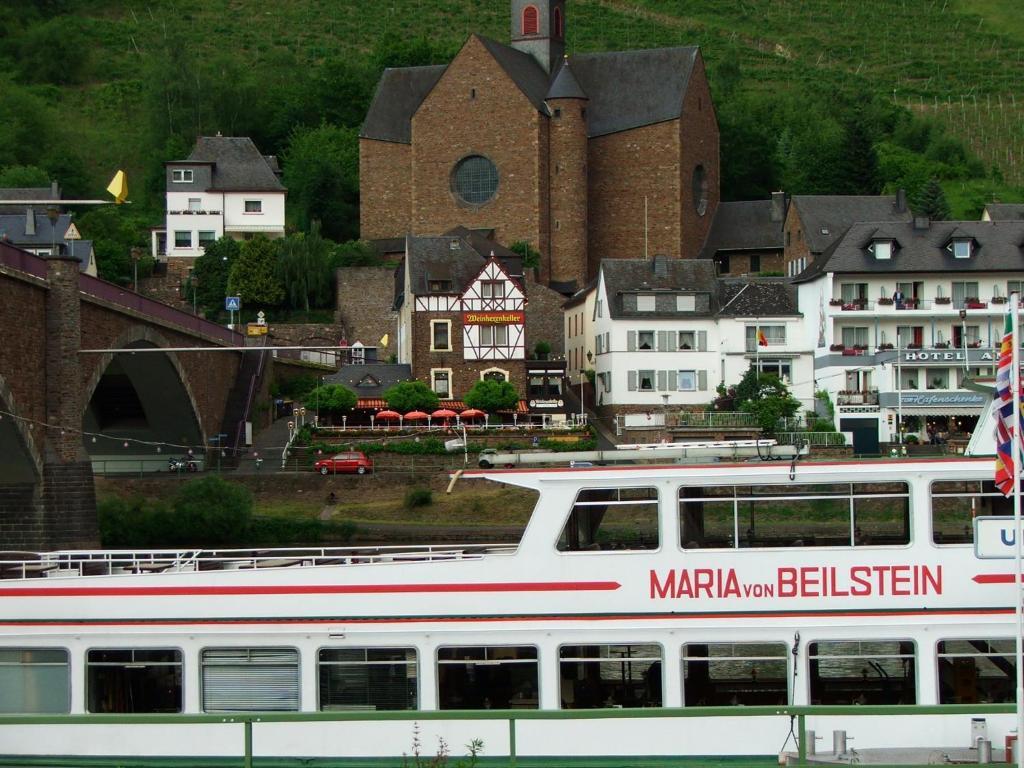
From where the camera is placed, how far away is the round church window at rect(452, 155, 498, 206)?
97.3 m

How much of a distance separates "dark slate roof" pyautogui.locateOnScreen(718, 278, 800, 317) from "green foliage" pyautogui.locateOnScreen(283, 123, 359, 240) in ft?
112

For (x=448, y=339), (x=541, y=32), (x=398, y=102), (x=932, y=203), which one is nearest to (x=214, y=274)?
(x=398, y=102)

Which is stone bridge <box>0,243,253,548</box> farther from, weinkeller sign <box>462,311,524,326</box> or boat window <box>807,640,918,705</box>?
boat window <box>807,640,918,705</box>

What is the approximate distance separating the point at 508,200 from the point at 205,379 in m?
31.1

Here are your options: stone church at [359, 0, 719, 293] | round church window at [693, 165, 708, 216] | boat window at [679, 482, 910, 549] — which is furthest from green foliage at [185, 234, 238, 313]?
boat window at [679, 482, 910, 549]

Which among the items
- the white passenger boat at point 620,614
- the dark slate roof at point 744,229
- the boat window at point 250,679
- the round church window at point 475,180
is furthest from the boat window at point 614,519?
the dark slate roof at point 744,229

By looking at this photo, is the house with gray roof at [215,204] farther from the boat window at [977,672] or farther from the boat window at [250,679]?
the boat window at [977,672]

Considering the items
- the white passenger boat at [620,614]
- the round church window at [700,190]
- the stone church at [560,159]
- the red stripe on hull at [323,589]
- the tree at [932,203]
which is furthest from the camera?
the round church window at [700,190]

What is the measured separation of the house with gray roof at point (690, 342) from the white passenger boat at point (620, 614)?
57.6m

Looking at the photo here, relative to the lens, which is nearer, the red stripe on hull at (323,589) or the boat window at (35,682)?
the red stripe on hull at (323,589)

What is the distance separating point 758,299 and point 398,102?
33.1 meters

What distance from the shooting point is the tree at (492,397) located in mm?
74312

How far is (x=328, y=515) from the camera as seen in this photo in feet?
207

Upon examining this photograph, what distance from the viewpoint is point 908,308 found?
74.4 meters
